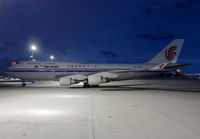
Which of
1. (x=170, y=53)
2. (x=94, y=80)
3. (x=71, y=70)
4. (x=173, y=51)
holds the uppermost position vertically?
(x=173, y=51)

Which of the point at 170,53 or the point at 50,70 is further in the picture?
the point at 170,53

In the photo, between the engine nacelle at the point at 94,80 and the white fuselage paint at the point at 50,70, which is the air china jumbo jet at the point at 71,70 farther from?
the engine nacelle at the point at 94,80

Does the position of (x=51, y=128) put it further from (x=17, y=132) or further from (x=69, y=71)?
(x=69, y=71)

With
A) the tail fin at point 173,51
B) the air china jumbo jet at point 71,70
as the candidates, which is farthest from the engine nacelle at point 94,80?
the tail fin at point 173,51

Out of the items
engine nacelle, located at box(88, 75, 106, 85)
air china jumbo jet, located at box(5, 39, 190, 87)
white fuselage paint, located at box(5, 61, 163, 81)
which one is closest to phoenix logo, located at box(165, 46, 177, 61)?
air china jumbo jet, located at box(5, 39, 190, 87)

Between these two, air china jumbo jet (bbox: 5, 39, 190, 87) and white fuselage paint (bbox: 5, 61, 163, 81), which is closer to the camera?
air china jumbo jet (bbox: 5, 39, 190, 87)

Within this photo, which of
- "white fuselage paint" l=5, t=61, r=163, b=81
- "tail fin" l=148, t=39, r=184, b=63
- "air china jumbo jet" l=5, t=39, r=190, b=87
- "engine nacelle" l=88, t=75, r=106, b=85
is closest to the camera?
"engine nacelle" l=88, t=75, r=106, b=85

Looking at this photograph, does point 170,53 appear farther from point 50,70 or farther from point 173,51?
point 50,70

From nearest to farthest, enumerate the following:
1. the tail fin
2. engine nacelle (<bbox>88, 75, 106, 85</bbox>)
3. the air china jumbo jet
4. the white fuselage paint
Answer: engine nacelle (<bbox>88, 75, 106, 85</bbox>) → the air china jumbo jet → the white fuselage paint → the tail fin

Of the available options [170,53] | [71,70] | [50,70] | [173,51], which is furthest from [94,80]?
[173,51]

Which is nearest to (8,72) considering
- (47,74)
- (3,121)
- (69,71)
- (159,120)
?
(47,74)

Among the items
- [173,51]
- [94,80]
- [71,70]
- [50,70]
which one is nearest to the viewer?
[94,80]

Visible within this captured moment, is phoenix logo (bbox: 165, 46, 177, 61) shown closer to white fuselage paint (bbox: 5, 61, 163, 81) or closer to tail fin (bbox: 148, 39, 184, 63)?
tail fin (bbox: 148, 39, 184, 63)

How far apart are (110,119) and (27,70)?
19.1 m
